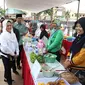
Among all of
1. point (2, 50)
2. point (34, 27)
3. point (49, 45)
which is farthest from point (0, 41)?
point (34, 27)

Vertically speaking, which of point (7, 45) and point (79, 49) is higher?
point (79, 49)

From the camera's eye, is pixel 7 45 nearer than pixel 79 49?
No

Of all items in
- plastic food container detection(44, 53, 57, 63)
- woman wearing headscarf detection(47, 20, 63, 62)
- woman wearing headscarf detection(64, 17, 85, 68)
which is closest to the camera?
woman wearing headscarf detection(64, 17, 85, 68)

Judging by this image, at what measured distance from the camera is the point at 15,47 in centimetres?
330

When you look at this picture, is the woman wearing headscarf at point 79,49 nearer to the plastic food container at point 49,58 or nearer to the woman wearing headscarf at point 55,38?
the plastic food container at point 49,58

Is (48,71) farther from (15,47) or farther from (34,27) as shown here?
(34,27)

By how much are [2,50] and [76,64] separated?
1.51 m

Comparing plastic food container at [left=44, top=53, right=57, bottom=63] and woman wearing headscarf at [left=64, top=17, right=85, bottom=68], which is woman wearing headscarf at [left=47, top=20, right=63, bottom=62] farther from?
woman wearing headscarf at [left=64, top=17, right=85, bottom=68]

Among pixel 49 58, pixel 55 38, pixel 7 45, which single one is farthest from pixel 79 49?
pixel 7 45

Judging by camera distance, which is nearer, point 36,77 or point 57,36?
point 36,77

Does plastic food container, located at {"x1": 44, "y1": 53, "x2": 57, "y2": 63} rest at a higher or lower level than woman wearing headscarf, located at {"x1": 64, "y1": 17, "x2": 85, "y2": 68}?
lower

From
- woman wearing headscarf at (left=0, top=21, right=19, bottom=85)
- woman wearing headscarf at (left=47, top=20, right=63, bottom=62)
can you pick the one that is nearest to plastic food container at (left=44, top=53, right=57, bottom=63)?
woman wearing headscarf at (left=47, top=20, right=63, bottom=62)

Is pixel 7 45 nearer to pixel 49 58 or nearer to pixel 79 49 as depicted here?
pixel 49 58

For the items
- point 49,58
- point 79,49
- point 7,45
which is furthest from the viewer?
point 7,45
